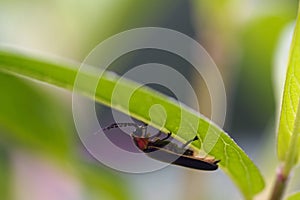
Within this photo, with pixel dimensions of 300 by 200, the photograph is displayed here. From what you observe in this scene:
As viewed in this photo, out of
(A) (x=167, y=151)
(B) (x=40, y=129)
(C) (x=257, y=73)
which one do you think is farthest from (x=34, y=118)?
(C) (x=257, y=73)

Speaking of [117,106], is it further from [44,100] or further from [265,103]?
[265,103]

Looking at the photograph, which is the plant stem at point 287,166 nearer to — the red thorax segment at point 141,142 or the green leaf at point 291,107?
the green leaf at point 291,107

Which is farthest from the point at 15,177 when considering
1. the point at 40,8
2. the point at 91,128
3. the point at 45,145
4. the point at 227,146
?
the point at 227,146

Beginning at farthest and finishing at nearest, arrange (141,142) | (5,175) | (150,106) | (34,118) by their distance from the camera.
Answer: (5,175), (34,118), (141,142), (150,106)

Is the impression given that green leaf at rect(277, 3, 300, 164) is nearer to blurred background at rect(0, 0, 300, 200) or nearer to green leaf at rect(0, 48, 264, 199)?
green leaf at rect(0, 48, 264, 199)

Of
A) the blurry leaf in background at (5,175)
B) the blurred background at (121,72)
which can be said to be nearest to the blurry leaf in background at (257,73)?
the blurred background at (121,72)

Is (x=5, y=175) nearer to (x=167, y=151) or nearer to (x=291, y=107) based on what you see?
(x=167, y=151)

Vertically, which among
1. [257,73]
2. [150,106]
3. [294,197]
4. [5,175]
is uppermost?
[257,73]
